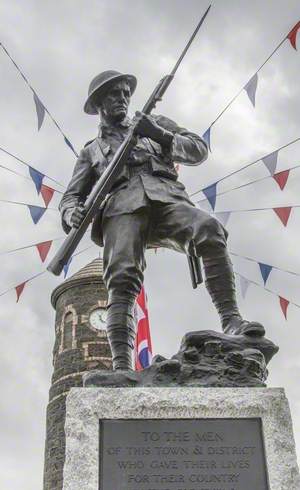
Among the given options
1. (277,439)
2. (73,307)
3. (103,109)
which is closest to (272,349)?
(277,439)

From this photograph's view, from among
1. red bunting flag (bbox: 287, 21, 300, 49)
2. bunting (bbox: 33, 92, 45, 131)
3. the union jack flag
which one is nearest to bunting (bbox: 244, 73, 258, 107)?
red bunting flag (bbox: 287, 21, 300, 49)

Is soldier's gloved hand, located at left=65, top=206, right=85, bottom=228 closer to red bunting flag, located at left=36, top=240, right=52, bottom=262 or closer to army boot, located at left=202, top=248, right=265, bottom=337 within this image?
army boot, located at left=202, top=248, right=265, bottom=337

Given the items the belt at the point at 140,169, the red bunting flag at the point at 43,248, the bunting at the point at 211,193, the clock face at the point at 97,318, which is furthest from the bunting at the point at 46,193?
the clock face at the point at 97,318

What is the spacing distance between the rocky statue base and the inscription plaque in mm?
240

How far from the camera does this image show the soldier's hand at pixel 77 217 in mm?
→ 4672

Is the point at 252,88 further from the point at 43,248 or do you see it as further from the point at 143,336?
the point at 143,336

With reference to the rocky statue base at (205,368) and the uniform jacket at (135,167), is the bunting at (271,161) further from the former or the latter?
the rocky statue base at (205,368)

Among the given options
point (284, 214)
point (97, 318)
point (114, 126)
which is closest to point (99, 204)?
point (114, 126)

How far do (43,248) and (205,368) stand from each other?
28.8 ft

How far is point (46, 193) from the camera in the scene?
37.6 ft

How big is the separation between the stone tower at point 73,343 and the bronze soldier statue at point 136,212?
21.6 metres

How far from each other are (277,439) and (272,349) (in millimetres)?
616

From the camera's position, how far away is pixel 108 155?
4.96 m

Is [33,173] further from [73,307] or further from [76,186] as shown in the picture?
[73,307]
